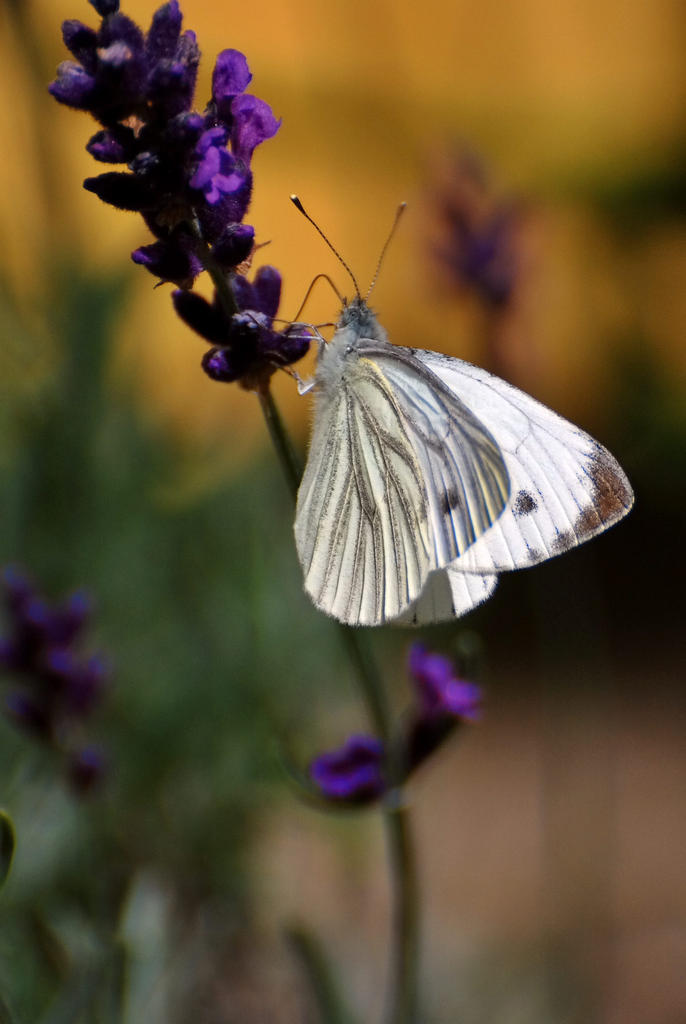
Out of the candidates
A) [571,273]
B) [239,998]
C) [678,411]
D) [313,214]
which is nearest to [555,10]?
[571,273]

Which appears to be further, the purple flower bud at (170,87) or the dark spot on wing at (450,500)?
the dark spot on wing at (450,500)

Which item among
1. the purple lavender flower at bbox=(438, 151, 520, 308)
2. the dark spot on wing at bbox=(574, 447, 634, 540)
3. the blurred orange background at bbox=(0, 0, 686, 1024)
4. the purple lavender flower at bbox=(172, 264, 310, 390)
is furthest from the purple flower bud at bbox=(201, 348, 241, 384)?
the purple lavender flower at bbox=(438, 151, 520, 308)

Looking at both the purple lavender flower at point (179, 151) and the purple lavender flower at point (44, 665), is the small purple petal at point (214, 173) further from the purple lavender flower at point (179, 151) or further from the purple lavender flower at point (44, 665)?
the purple lavender flower at point (44, 665)

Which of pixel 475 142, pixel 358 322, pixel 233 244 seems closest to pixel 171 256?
pixel 233 244

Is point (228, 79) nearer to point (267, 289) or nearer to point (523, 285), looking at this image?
point (267, 289)

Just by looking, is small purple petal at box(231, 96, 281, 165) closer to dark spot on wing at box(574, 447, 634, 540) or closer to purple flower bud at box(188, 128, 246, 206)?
purple flower bud at box(188, 128, 246, 206)

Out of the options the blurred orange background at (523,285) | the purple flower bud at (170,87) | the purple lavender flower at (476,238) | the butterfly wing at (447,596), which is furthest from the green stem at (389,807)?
the purple lavender flower at (476,238)
